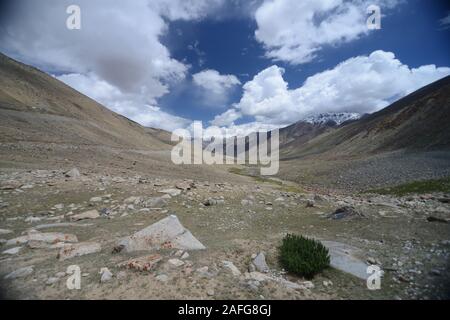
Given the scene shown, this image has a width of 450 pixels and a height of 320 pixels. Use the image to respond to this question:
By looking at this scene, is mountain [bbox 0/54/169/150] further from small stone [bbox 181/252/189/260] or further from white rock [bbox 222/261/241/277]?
white rock [bbox 222/261/241/277]

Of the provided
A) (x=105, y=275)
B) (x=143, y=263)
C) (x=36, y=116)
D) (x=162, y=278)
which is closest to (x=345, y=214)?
(x=162, y=278)

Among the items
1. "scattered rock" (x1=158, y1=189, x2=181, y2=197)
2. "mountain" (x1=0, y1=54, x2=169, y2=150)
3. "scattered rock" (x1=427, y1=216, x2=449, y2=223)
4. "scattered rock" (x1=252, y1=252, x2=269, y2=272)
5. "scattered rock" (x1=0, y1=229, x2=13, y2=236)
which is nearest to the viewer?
"scattered rock" (x1=252, y1=252, x2=269, y2=272)

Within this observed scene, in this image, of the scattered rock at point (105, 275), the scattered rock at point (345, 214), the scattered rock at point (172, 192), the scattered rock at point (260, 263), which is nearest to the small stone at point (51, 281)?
the scattered rock at point (105, 275)

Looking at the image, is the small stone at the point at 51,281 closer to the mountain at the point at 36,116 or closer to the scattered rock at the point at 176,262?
the scattered rock at the point at 176,262

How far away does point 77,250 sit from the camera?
8742 millimetres

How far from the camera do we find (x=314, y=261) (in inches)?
312

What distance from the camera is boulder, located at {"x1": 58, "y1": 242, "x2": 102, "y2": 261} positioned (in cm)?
837

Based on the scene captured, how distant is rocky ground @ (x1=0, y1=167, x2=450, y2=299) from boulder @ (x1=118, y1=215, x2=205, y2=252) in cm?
4

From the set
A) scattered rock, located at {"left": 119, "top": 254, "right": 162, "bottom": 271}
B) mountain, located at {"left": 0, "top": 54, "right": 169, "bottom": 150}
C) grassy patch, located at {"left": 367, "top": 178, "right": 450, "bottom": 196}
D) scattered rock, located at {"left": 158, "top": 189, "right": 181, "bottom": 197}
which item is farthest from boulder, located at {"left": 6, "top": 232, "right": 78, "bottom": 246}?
mountain, located at {"left": 0, "top": 54, "right": 169, "bottom": 150}

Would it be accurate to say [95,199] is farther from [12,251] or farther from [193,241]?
[193,241]

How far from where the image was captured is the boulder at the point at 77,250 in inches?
330

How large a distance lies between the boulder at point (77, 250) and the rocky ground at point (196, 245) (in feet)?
0.10
